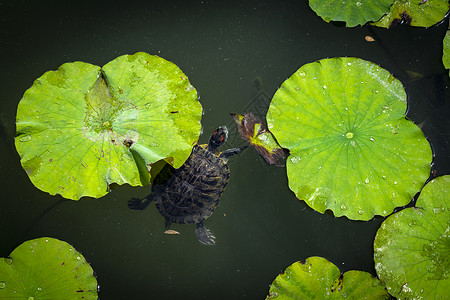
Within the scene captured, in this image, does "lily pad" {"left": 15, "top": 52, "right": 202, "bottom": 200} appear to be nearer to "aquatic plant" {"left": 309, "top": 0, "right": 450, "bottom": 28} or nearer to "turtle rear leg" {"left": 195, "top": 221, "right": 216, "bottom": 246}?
"turtle rear leg" {"left": 195, "top": 221, "right": 216, "bottom": 246}

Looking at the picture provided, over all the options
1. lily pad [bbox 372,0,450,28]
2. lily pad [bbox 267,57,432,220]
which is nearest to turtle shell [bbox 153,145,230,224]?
lily pad [bbox 267,57,432,220]

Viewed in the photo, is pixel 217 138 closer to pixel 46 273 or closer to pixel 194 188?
pixel 194 188

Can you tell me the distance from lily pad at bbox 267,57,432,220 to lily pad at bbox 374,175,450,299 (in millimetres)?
109

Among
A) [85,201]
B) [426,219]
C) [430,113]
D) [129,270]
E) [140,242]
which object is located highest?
[430,113]

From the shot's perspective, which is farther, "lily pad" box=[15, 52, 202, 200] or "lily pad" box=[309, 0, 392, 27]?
"lily pad" box=[309, 0, 392, 27]

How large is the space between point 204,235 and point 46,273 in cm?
98

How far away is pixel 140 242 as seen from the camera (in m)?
2.40

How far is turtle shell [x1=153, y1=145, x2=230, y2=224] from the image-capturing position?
2.30m

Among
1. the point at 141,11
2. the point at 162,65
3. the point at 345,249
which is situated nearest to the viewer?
the point at 162,65

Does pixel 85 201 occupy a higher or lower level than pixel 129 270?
higher

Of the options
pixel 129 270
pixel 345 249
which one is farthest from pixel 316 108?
pixel 129 270

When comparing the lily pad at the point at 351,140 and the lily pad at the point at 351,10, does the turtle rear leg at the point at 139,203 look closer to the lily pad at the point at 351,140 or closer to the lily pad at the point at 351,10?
the lily pad at the point at 351,140

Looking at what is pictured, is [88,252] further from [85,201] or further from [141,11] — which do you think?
[141,11]

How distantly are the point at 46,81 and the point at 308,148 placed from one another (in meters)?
1.62
